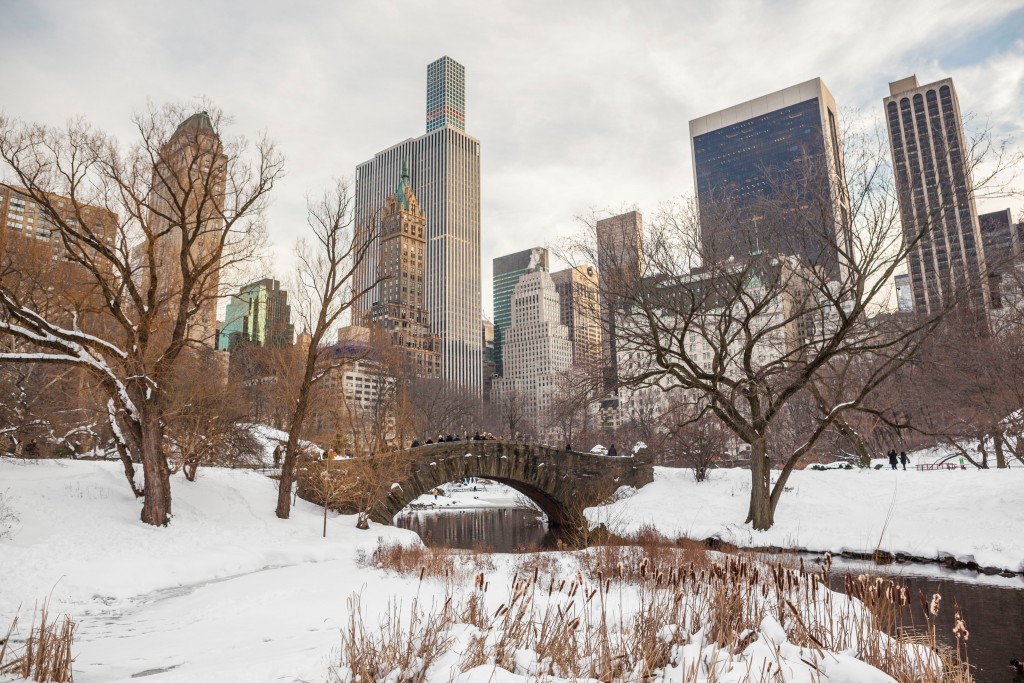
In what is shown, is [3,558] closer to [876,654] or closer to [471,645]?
[471,645]

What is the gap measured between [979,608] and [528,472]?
66.7ft

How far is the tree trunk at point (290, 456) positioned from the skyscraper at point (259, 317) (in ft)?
12.4

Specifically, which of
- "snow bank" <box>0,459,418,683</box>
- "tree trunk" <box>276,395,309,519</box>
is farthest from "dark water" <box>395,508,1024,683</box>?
"tree trunk" <box>276,395,309,519</box>

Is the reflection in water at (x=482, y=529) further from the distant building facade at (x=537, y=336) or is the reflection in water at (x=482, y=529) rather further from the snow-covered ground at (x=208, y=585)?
the distant building facade at (x=537, y=336)

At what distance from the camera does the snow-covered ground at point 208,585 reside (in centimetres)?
562

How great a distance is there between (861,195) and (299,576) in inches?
727

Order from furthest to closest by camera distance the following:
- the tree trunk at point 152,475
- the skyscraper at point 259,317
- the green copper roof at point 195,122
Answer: the skyscraper at point 259,317 → the green copper roof at point 195,122 → the tree trunk at point 152,475

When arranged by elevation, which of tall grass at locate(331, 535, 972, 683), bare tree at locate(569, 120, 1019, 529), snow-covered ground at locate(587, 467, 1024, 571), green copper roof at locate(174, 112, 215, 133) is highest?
green copper roof at locate(174, 112, 215, 133)

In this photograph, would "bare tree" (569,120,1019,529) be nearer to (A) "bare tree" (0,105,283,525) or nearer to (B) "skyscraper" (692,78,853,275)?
(B) "skyscraper" (692,78,853,275)

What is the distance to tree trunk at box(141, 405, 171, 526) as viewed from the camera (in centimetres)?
1795

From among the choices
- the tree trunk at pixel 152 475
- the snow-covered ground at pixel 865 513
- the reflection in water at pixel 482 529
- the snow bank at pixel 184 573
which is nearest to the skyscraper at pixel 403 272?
the tree trunk at pixel 152 475

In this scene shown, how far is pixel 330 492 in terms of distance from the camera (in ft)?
75.1

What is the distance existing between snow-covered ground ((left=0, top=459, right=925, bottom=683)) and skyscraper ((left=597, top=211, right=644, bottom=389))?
31.1 feet

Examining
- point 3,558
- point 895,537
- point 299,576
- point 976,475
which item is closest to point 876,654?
point 299,576
